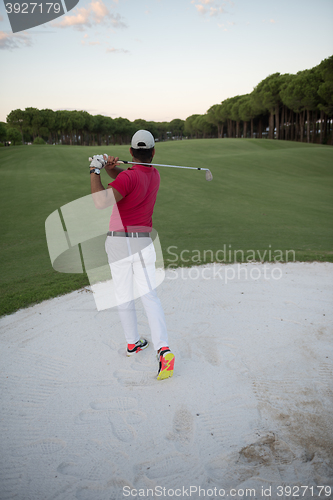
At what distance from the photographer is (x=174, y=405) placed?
3152mm

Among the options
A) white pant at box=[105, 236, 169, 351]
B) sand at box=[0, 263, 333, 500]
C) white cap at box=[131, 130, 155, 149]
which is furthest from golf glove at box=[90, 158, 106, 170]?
sand at box=[0, 263, 333, 500]

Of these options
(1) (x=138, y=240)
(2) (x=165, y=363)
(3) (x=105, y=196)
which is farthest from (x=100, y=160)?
(2) (x=165, y=363)

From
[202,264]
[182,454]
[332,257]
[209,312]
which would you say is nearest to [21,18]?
[202,264]

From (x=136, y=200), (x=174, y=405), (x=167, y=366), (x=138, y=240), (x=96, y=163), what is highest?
(x=96, y=163)

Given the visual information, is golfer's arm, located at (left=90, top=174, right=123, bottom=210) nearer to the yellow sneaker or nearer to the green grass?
the yellow sneaker

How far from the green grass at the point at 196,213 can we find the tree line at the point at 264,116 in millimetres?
29285

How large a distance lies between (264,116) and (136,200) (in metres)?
77.9

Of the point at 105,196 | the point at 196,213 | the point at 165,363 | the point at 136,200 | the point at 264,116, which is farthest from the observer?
the point at 264,116

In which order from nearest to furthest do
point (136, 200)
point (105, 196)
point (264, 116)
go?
1. point (105, 196)
2. point (136, 200)
3. point (264, 116)

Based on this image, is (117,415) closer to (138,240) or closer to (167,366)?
(167,366)

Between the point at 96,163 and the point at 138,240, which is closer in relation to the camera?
the point at 96,163

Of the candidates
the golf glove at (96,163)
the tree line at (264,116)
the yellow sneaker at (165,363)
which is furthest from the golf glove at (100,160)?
the tree line at (264,116)

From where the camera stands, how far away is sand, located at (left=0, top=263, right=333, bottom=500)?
2434 millimetres

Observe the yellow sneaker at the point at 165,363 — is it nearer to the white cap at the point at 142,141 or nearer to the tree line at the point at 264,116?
the white cap at the point at 142,141
